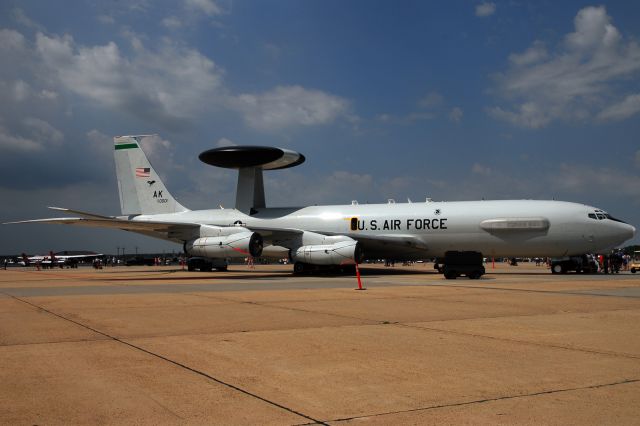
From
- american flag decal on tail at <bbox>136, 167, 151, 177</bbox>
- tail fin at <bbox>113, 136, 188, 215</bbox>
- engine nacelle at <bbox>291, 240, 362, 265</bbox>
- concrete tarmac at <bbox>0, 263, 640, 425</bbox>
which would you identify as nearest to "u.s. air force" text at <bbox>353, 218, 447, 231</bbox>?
engine nacelle at <bbox>291, 240, 362, 265</bbox>

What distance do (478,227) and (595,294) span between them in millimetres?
13409

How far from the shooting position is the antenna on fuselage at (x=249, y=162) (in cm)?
3747

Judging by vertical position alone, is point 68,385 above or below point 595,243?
below

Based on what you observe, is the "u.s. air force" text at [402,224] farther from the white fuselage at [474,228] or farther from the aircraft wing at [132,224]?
the aircraft wing at [132,224]

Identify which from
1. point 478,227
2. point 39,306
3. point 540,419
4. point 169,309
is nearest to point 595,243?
point 478,227

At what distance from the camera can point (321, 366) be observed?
20.0ft

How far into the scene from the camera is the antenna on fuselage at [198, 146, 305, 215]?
3747cm

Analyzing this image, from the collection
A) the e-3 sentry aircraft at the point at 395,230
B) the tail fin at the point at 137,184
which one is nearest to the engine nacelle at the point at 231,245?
the e-3 sentry aircraft at the point at 395,230

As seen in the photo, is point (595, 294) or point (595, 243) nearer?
point (595, 294)

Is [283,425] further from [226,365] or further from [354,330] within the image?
[354,330]

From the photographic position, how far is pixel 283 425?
161 inches

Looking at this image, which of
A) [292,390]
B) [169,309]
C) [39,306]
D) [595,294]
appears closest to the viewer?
[292,390]

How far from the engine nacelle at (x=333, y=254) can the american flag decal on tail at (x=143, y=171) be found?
1543 cm

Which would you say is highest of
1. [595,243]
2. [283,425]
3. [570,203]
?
[570,203]
